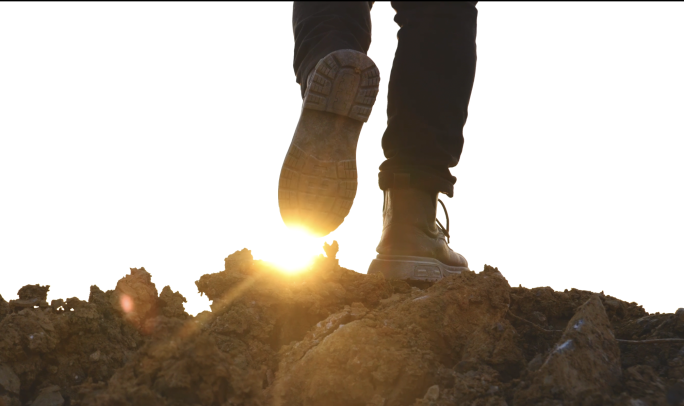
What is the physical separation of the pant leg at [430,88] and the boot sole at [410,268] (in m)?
0.38

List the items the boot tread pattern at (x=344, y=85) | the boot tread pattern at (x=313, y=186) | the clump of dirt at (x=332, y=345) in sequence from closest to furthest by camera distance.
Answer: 1. the clump of dirt at (x=332, y=345)
2. the boot tread pattern at (x=344, y=85)
3. the boot tread pattern at (x=313, y=186)

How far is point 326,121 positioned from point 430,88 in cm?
53

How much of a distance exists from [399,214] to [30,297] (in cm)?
169

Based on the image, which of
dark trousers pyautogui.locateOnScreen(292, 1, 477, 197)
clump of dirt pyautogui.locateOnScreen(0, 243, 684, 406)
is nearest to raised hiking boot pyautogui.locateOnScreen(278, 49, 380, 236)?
dark trousers pyautogui.locateOnScreen(292, 1, 477, 197)

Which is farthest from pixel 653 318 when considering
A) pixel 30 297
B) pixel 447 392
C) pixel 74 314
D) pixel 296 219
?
pixel 30 297

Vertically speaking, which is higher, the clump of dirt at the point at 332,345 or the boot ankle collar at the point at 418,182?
the boot ankle collar at the point at 418,182

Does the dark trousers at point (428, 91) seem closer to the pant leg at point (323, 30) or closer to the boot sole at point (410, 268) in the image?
the pant leg at point (323, 30)

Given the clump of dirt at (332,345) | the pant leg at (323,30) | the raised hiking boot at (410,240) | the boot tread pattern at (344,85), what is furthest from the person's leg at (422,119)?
the clump of dirt at (332,345)

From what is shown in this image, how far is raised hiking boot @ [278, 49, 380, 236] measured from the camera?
9.66 feet

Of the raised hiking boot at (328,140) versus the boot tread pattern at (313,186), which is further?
the boot tread pattern at (313,186)

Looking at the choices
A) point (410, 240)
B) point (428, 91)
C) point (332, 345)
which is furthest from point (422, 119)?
point (332, 345)

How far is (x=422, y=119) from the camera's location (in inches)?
115

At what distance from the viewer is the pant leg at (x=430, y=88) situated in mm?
2928

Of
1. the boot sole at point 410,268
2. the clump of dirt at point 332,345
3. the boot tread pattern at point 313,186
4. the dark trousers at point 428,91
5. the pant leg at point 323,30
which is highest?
the pant leg at point 323,30
